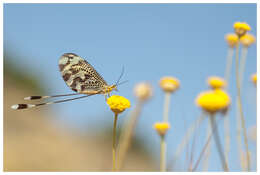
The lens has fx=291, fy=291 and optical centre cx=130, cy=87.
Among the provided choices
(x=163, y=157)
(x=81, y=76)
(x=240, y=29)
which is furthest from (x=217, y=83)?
(x=81, y=76)

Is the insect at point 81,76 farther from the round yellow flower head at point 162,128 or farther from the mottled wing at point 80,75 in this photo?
the round yellow flower head at point 162,128

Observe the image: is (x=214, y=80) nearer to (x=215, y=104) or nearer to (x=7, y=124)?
(x=215, y=104)

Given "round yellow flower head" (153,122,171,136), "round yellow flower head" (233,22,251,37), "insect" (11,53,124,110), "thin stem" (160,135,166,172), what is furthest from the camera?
"insect" (11,53,124,110)

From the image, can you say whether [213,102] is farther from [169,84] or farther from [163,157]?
[169,84]

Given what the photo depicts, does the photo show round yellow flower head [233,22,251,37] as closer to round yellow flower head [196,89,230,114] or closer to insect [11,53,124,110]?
round yellow flower head [196,89,230,114]

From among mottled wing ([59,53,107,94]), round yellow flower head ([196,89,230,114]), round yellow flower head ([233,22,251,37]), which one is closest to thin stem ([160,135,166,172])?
round yellow flower head ([196,89,230,114])

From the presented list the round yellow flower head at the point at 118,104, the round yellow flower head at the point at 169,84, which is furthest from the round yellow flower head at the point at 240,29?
the round yellow flower head at the point at 118,104
